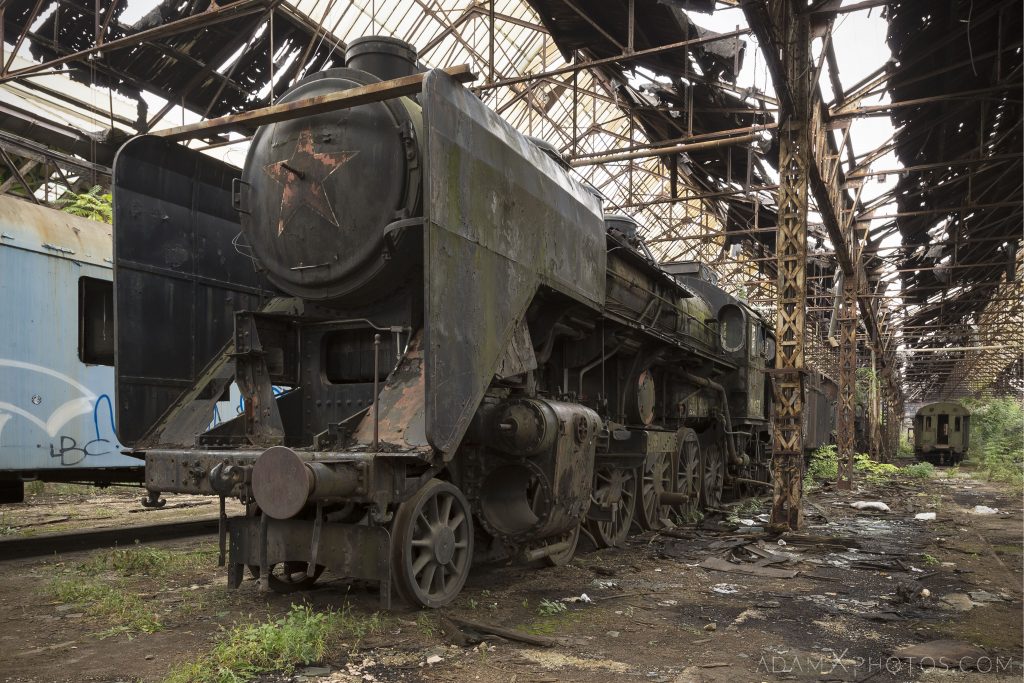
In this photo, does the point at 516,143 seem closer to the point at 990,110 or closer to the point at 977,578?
the point at 977,578

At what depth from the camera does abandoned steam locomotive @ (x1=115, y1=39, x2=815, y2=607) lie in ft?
14.1

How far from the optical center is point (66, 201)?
13.0m

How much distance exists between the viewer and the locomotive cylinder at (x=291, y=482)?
12.7ft

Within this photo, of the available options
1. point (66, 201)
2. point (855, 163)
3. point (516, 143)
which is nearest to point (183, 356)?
point (516, 143)

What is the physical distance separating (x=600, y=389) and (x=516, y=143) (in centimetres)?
315

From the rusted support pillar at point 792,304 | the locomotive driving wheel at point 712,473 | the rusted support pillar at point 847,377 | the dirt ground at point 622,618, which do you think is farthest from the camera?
the rusted support pillar at point 847,377

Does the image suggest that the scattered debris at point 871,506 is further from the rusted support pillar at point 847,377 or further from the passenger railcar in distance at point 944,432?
the passenger railcar in distance at point 944,432

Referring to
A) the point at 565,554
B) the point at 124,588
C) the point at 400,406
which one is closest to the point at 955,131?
the point at 565,554

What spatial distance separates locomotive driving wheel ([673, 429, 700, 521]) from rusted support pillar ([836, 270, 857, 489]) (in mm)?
7900

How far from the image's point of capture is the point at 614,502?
23.0ft

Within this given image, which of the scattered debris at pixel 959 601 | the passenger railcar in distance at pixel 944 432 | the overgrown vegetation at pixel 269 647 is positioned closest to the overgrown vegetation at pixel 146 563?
the overgrown vegetation at pixel 269 647

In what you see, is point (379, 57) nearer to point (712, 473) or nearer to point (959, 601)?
point (959, 601)

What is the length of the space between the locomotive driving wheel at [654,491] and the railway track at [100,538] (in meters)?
4.78

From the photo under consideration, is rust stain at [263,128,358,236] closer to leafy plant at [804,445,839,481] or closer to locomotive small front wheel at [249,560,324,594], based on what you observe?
locomotive small front wheel at [249,560,324,594]
